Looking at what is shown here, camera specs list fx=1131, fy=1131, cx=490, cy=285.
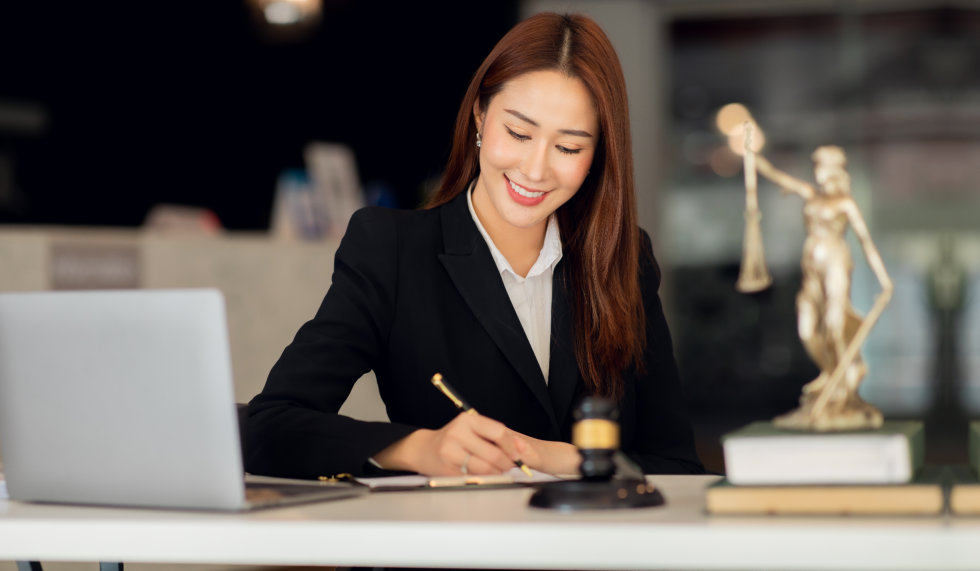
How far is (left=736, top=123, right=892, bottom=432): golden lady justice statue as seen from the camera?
3.42 feet

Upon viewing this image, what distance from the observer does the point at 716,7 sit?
7.46 m

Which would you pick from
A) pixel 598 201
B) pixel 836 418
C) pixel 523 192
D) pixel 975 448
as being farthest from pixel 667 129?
pixel 836 418

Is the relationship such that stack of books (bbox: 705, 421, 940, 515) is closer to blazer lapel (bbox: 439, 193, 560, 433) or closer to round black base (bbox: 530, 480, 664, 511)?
round black base (bbox: 530, 480, 664, 511)

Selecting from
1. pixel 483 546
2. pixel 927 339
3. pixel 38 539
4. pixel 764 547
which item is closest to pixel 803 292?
pixel 764 547

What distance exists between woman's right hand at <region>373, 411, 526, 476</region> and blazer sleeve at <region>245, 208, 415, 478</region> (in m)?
0.06

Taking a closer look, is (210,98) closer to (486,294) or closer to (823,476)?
(486,294)

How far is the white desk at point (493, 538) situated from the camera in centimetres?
88

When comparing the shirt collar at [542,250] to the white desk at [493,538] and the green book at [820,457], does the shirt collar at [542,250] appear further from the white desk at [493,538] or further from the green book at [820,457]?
the green book at [820,457]

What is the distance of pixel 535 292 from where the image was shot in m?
1.91

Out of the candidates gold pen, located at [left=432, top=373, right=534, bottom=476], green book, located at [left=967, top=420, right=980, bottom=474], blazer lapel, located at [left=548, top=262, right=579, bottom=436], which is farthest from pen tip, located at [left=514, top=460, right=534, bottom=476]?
green book, located at [left=967, top=420, right=980, bottom=474]

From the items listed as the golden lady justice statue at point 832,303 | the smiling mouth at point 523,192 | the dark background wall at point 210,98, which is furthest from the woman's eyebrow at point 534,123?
the dark background wall at point 210,98

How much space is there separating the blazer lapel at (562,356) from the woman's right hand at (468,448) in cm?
43

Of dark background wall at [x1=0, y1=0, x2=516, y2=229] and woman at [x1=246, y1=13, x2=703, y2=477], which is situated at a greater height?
dark background wall at [x1=0, y1=0, x2=516, y2=229]

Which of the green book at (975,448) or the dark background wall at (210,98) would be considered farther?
the dark background wall at (210,98)
